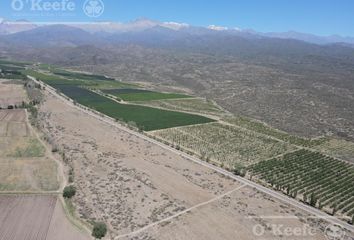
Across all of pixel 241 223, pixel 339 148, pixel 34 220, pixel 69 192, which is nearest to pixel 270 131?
pixel 339 148

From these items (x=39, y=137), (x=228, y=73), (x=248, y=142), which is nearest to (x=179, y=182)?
(x=248, y=142)

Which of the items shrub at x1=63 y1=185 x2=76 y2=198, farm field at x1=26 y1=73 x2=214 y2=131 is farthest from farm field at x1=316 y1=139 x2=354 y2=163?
shrub at x1=63 y1=185 x2=76 y2=198

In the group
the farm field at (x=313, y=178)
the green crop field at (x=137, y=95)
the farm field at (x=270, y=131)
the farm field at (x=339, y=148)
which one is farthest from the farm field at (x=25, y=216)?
the green crop field at (x=137, y=95)

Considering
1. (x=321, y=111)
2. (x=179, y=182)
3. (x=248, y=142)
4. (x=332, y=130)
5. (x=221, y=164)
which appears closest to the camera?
(x=179, y=182)

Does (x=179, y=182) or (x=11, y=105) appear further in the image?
(x=11, y=105)

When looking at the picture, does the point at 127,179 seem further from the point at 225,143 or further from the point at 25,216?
the point at 225,143

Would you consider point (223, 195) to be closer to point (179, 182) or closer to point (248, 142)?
point (179, 182)

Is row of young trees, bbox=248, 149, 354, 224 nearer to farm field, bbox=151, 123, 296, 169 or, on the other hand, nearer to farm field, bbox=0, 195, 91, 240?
farm field, bbox=151, 123, 296, 169
